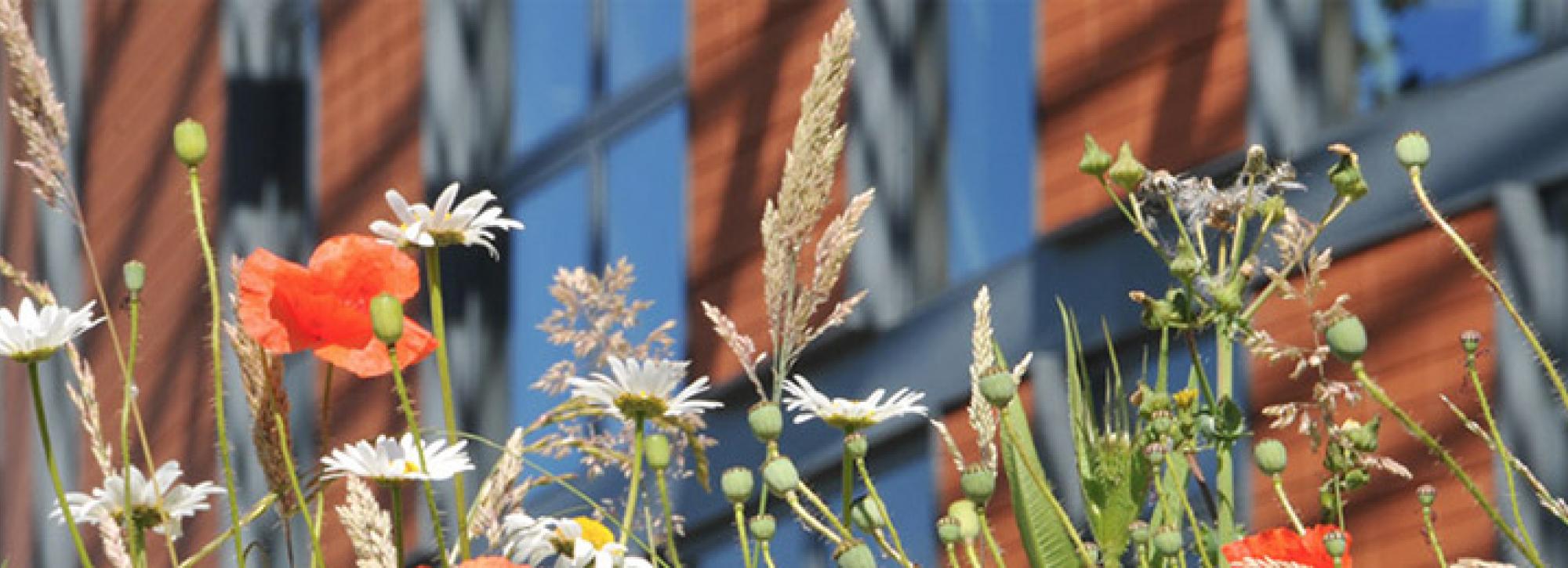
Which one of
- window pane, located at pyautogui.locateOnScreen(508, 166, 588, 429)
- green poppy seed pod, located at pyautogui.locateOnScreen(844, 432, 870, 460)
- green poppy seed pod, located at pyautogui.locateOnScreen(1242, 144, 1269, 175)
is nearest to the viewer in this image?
green poppy seed pod, located at pyautogui.locateOnScreen(844, 432, 870, 460)

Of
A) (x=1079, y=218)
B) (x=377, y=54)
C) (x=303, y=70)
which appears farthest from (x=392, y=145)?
(x=1079, y=218)

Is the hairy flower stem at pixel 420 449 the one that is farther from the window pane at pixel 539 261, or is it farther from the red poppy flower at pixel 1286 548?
the window pane at pixel 539 261

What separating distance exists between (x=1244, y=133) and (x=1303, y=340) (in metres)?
0.38

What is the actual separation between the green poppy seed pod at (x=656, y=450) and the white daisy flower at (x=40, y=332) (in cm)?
38

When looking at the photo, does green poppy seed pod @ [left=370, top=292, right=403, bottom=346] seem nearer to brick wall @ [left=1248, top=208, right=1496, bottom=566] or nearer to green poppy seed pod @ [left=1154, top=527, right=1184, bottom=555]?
green poppy seed pod @ [left=1154, top=527, right=1184, bottom=555]

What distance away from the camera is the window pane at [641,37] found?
7179 millimetres

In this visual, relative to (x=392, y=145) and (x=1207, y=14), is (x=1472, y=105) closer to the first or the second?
(x=1207, y=14)

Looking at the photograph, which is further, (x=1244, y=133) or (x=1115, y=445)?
(x=1244, y=133)

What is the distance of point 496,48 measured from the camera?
8.58 m

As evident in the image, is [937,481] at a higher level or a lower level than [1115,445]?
higher

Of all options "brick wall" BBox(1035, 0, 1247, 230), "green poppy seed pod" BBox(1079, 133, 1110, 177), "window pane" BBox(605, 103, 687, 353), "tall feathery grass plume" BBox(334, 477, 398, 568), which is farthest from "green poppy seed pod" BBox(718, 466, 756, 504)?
"window pane" BBox(605, 103, 687, 353)

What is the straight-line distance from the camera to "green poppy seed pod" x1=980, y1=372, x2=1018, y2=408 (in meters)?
1.68

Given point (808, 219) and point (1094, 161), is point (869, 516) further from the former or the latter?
point (1094, 161)

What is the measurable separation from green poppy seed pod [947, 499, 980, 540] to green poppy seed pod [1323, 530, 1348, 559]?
0.70ft
